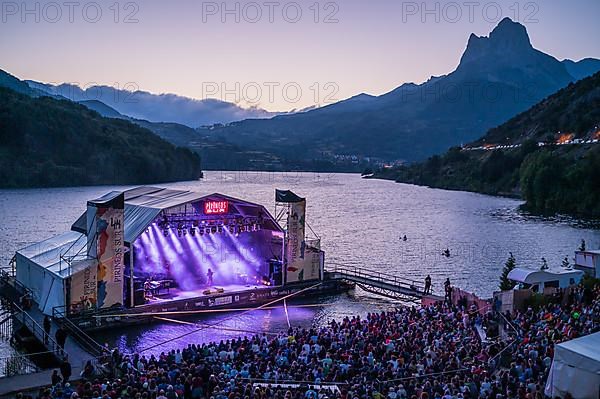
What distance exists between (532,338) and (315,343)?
21.8 ft

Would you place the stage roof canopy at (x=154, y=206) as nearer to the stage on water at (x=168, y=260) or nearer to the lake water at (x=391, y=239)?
the stage on water at (x=168, y=260)

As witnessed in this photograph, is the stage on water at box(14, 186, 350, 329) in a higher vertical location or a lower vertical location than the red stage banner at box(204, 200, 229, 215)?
lower

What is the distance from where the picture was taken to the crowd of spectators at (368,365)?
13469mm

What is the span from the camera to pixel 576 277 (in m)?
27.7

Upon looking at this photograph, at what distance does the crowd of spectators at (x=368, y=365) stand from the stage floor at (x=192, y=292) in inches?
383

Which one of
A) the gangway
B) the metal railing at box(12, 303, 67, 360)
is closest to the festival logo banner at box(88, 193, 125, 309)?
the metal railing at box(12, 303, 67, 360)

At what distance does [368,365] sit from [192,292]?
16.3m

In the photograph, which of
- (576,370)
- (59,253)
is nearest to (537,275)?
(576,370)

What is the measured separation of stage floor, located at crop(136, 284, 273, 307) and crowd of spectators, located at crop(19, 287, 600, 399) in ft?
31.9

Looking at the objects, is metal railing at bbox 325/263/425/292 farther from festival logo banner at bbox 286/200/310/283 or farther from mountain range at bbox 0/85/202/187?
mountain range at bbox 0/85/202/187

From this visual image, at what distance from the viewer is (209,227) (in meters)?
31.1

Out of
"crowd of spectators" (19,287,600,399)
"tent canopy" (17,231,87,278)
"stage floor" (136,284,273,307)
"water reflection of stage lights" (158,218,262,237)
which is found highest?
"water reflection of stage lights" (158,218,262,237)

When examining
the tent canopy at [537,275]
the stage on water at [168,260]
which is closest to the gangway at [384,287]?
the stage on water at [168,260]

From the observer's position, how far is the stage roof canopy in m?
28.5
